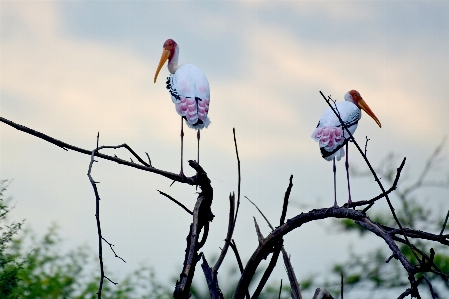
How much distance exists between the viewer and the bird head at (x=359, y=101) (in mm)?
7457

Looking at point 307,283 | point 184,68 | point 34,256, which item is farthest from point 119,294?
point 184,68

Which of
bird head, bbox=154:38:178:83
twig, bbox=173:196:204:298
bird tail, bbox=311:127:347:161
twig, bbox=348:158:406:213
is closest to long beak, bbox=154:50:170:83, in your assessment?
bird head, bbox=154:38:178:83

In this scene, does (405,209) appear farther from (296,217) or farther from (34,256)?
(296,217)

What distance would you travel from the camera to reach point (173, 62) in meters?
7.08

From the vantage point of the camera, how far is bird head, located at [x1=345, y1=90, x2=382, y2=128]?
7457 mm

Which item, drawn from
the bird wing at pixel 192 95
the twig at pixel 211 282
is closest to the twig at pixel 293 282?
the twig at pixel 211 282

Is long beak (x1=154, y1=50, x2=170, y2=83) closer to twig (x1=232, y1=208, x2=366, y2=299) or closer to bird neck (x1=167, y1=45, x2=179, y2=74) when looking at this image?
bird neck (x1=167, y1=45, x2=179, y2=74)

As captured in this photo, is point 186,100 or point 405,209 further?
point 405,209

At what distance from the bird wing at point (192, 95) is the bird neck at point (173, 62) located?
2.28ft

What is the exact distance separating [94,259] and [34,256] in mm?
946

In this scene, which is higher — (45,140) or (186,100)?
(186,100)

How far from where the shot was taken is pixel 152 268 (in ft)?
38.3

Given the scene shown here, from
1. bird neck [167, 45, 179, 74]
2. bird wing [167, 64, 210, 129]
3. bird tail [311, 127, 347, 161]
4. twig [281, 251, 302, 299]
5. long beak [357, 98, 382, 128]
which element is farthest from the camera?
long beak [357, 98, 382, 128]

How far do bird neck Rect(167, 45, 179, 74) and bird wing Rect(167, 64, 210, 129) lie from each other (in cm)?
69
